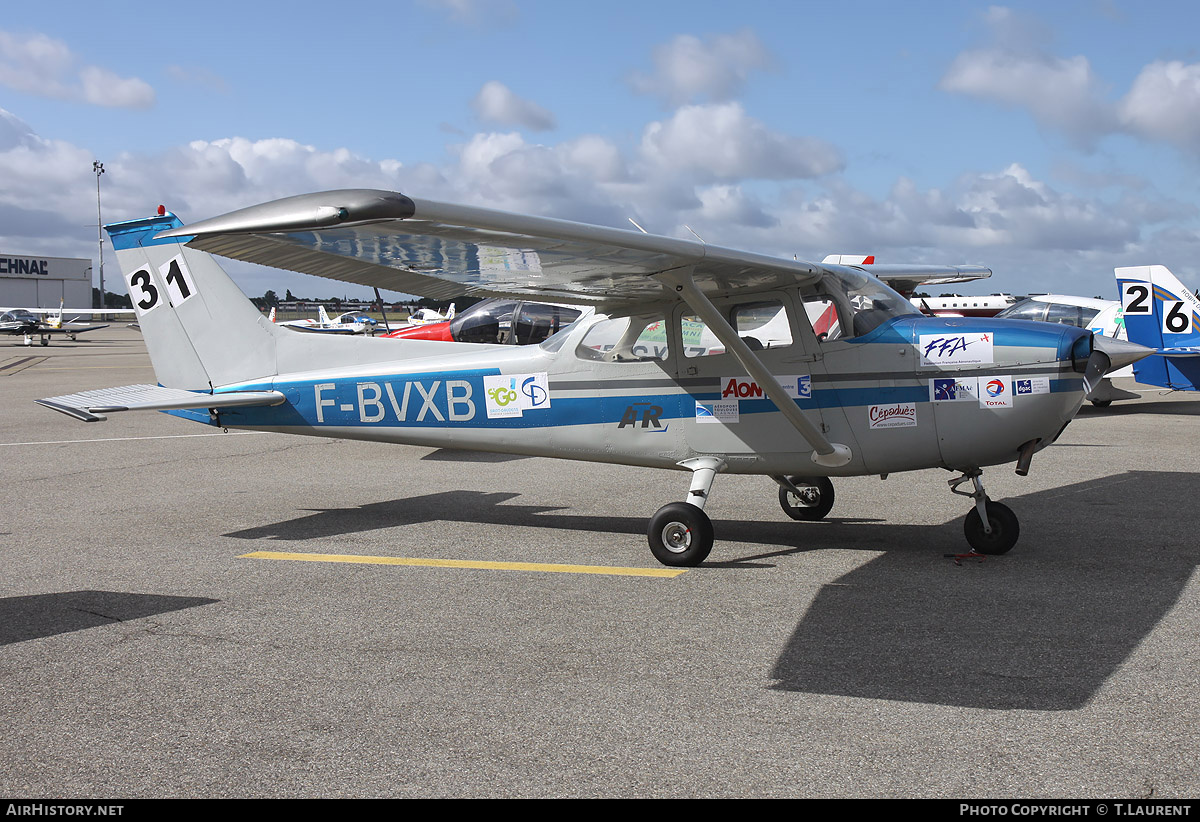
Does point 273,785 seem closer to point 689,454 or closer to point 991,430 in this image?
point 689,454

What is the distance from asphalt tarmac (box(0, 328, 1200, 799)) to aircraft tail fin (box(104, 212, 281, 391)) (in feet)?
4.14

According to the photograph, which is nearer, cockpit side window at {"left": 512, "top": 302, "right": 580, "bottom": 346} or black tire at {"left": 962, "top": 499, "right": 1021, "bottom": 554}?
black tire at {"left": 962, "top": 499, "right": 1021, "bottom": 554}

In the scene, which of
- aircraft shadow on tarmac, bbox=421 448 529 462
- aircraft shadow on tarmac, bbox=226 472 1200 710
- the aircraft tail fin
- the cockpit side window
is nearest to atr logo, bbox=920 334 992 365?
aircraft shadow on tarmac, bbox=226 472 1200 710

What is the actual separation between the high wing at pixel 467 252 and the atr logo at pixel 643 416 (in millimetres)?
775

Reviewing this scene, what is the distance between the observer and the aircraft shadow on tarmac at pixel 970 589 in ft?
13.6

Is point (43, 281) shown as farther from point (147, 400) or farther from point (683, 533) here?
point (683, 533)

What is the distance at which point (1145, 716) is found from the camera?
366 cm

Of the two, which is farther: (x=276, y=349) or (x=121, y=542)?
(x=276, y=349)

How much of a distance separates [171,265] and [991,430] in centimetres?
680

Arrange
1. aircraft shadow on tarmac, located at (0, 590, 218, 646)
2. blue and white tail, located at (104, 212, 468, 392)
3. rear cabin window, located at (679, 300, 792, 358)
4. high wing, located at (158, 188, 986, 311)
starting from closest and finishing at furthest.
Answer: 1. high wing, located at (158, 188, 986, 311)
2. aircraft shadow on tarmac, located at (0, 590, 218, 646)
3. rear cabin window, located at (679, 300, 792, 358)
4. blue and white tail, located at (104, 212, 468, 392)

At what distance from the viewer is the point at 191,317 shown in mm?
8133

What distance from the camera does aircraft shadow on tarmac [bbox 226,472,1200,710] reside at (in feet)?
13.6

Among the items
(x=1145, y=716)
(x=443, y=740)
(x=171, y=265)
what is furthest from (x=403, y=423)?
(x=1145, y=716)

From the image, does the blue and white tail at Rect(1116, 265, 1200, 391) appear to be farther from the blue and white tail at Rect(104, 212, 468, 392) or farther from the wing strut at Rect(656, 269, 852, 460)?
the blue and white tail at Rect(104, 212, 468, 392)
